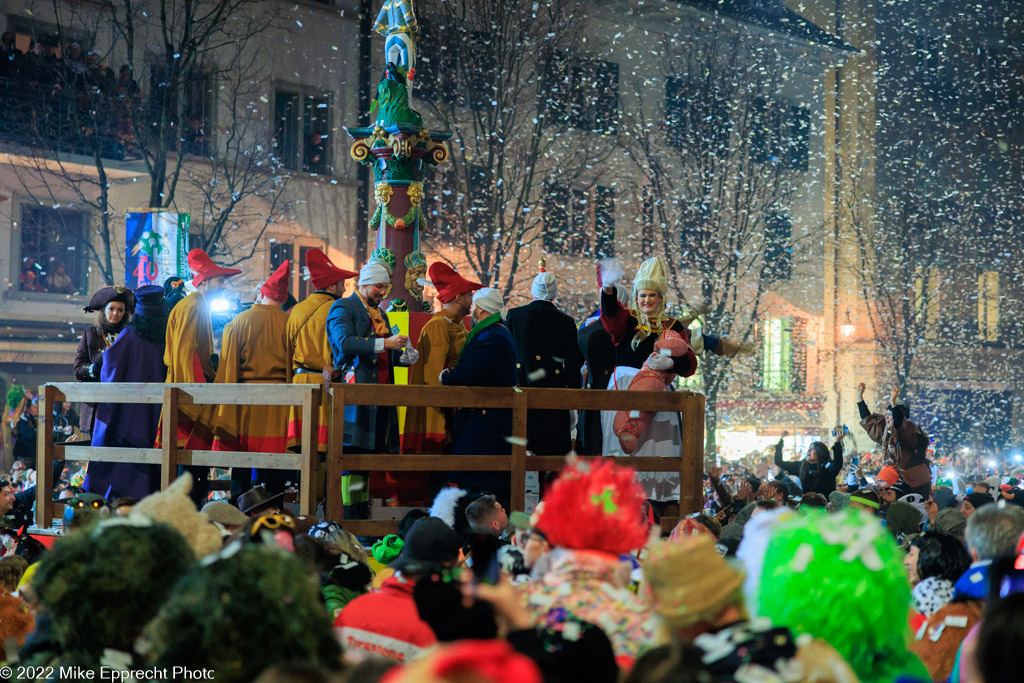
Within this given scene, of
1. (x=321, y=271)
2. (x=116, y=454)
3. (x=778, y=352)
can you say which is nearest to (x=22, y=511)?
(x=116, y=454)

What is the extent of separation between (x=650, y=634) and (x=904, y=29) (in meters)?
32.0

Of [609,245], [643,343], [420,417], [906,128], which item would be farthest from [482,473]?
[906,128]

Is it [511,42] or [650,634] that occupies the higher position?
[511,42]

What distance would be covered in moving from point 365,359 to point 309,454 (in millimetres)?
Result: 1356

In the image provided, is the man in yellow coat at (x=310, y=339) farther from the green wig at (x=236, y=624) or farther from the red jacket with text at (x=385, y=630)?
the green wig at (x=236, y=624)

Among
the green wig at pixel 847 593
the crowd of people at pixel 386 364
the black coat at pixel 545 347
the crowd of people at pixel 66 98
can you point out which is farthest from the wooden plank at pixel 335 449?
the crowd of people at pixel 66 98

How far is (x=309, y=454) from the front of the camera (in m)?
6.84

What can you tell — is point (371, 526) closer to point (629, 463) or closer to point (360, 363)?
point (360, 363)

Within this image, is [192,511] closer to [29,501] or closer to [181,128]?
[29,501]

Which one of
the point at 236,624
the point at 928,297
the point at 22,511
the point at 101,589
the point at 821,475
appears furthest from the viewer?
the point at 928,297

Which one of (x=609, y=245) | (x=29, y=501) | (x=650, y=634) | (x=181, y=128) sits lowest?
(x=29, y=501)

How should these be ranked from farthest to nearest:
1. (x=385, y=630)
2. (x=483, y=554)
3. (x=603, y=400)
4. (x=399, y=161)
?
(x=399, y=161) < (x=603, y=400) < (x=483, y=554) < (x=385, y=630)

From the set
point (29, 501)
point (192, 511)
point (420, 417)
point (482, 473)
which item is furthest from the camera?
point (29, 501)

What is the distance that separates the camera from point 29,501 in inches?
413
